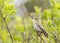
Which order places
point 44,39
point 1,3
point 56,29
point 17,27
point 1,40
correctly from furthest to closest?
point 17,27 < point 1,40 < point 1,3 < point 56,29 < point 44,39

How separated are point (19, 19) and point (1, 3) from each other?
190 cm

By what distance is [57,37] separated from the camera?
272 cm

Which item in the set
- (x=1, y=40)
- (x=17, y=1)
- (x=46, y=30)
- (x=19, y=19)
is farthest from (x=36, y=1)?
(x=46, y=30)

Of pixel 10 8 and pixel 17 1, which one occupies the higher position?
pixel 10 8

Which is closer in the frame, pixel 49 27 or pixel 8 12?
pixel 49 27

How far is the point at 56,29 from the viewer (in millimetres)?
2814

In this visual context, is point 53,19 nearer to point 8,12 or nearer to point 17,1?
point 8,12

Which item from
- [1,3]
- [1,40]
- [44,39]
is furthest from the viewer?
[1,40]

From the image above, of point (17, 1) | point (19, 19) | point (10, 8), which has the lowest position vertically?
point (19, 19)

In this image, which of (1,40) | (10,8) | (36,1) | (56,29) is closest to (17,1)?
(36,1)

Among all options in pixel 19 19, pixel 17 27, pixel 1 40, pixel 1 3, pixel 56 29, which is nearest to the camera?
pixel 56 29

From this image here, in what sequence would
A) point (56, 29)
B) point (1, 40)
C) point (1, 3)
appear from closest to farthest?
point (56, 29) < point (1, 3) < point (1, 40)

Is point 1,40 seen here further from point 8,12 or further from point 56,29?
point 56,29

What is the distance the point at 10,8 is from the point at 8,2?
0.07 meters
